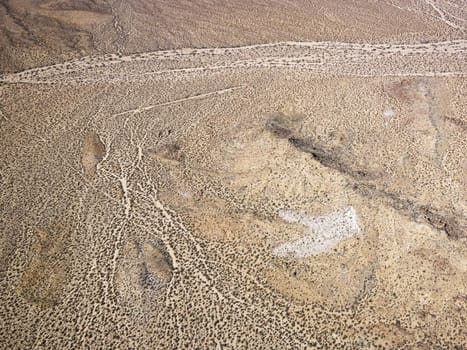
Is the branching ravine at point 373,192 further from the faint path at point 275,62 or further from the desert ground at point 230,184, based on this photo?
the faint path at point 275,62

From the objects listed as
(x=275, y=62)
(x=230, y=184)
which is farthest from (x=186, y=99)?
(x=230, y=184)

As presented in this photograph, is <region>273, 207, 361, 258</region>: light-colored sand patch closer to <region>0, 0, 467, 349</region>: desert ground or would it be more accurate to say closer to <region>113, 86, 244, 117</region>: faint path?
<region>0, 0, 467, 349</region>: desert ground

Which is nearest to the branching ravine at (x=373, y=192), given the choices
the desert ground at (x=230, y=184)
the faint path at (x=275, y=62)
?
the desert ground at (x=230, y=184)

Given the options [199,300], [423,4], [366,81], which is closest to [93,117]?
[199,300]

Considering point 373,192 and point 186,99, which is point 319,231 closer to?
point 373,192

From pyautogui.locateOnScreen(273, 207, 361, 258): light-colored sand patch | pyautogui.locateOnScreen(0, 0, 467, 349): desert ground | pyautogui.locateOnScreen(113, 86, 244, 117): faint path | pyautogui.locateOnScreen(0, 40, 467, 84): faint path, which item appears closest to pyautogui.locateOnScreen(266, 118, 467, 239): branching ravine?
pyautogui.locateOnScreen(0, 0, 467, 349): desert ground

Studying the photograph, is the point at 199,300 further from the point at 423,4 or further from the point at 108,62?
the point at 423,4
